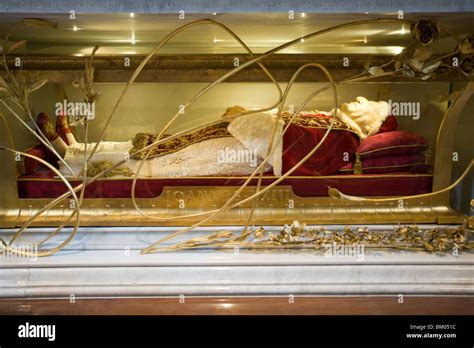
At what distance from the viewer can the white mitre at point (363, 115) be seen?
1.63 metres

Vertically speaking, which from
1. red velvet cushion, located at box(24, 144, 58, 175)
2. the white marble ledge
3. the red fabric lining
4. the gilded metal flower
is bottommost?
the white marble ledge

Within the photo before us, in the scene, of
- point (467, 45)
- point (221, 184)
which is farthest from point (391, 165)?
point (221, 184)

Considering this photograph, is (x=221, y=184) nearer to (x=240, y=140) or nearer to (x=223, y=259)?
(x=240, y=140)

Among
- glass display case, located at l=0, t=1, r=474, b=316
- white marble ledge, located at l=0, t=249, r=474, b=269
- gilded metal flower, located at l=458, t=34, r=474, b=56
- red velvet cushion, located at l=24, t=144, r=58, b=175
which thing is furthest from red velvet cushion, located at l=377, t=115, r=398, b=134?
red velvet cushion, located at l=24, t=144, r=58, b=175

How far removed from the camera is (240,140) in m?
1.61

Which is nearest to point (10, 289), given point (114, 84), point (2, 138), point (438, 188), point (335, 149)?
point (2, 138)

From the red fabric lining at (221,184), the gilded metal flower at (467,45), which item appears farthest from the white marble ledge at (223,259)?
the gilded metal flower at (467,45)

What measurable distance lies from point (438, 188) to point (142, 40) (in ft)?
3.71

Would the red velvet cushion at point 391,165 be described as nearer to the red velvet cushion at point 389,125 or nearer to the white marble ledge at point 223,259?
the red velvet cushion at point 389,125

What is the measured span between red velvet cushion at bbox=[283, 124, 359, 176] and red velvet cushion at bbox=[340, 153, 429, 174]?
1.7 inches

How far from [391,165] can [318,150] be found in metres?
0.26

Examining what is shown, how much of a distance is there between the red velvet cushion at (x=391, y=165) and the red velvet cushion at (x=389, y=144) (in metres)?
0.02

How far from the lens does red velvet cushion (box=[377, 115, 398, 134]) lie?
5.37 ft

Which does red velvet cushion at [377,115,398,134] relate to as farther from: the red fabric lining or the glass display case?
the red fabric lining
